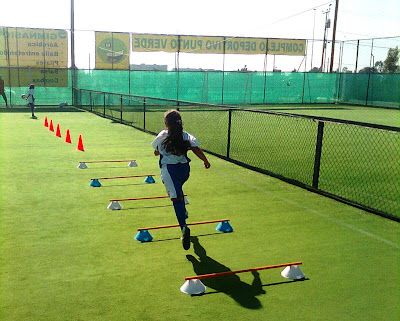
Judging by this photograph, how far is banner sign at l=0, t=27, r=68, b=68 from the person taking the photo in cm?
3111

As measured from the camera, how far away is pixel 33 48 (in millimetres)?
31750

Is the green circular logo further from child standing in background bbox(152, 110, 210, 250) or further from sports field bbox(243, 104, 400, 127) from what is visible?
child standing in background bbox(152, 110, 210, 250)

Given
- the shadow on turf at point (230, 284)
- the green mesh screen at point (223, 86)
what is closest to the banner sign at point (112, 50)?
the green mesh screen at point (223, 86)

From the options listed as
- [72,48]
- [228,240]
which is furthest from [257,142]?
[72,48]

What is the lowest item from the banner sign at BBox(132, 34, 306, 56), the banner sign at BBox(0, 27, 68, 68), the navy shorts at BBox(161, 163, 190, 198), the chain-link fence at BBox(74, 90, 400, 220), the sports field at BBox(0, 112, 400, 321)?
the sports field at BBox(0, 112, 400, 321)

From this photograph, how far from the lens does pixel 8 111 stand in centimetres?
2544

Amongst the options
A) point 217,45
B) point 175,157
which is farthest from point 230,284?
point 217,45

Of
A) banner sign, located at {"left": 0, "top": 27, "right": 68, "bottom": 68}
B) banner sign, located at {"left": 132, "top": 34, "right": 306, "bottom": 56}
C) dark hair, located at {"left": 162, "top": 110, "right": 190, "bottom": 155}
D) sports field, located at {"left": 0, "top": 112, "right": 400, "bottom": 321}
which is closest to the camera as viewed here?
sports field, located at {"left": 0, "top": 112, "right": 400, "bottom": 321}

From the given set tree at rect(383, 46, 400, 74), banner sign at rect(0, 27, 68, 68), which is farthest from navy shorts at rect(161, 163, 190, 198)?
tree at rect(383, 46, 400, 74)

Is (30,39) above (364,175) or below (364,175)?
above

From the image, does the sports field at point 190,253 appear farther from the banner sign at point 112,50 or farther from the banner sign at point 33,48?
the banner sign at point 112,50

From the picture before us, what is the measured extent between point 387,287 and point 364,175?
564cm

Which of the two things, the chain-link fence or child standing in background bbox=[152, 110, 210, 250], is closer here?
child standing in background bbox=[152, 110, 210, 250]

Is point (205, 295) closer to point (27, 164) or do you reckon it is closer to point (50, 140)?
point (27, 164)
